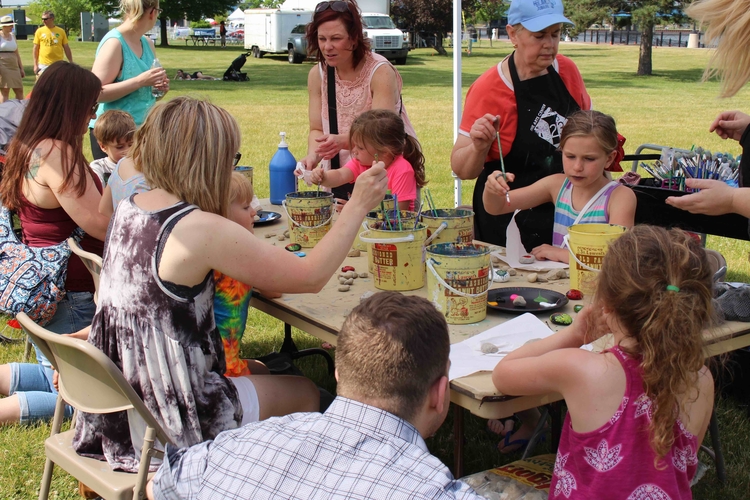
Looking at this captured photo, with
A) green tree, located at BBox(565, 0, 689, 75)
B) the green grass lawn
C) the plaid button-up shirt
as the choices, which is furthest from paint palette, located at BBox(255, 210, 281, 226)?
green tree, located at BBox(565, 0, 689, 75)

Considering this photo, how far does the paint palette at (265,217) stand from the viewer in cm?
374

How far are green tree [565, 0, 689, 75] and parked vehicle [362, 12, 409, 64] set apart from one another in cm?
676

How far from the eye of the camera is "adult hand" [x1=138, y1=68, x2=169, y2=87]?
475cm

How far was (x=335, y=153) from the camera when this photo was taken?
3949 millimetres

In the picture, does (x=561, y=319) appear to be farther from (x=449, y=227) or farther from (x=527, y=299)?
(x=449, y=227)

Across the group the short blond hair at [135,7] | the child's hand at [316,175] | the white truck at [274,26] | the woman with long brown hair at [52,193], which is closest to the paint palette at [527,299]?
the child's hand at [316,175]

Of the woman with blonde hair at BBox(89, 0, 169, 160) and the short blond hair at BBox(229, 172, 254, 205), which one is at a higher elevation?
the woman with blonde hair at BBox(89, 0, 169, 160)

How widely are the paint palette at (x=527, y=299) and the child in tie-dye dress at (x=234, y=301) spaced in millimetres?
799

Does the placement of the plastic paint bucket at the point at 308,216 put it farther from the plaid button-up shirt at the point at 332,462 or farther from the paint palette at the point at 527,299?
the plaid button-up shirt at the point at 332,462

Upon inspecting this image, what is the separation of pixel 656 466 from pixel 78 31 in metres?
60.2

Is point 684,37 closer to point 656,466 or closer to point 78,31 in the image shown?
point 78,31

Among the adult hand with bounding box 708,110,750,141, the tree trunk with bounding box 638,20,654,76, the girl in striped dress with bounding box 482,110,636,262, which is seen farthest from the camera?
the tree trunk with bounding box 638,20,654,76

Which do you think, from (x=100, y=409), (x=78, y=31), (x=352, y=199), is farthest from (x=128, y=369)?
(x=78, y=31)

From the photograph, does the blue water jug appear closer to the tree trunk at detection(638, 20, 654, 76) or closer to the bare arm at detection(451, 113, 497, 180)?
the bare arm at detection(451, 113, 497, 180)
